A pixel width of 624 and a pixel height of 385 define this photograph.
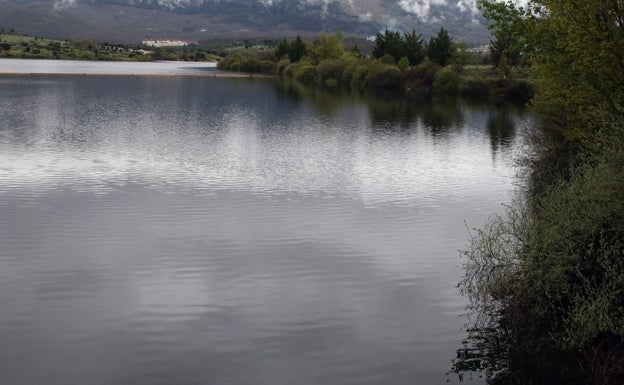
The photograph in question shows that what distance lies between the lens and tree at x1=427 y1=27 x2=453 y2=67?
17588 cm

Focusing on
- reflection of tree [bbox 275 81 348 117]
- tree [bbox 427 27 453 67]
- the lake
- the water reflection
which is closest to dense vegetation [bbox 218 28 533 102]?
tree [bbox 427 27 453 67]

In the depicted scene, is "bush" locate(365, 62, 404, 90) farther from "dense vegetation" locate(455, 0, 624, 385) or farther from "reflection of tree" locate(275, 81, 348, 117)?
"dense vegetation" locate(455, 0, 624, 385)

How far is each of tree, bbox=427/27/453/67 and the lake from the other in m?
95.5

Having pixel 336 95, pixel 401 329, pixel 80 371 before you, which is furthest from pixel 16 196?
pixel 336 95

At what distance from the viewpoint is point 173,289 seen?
33.1 metres

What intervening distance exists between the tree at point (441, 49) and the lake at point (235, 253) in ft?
313

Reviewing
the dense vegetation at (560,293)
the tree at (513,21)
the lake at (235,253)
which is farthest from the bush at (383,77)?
the dense vegetation at (560,293)

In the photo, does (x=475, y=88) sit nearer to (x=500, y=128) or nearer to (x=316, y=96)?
(x=316, y=96)

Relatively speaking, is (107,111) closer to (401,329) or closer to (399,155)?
(399,155)

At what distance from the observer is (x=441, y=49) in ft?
579

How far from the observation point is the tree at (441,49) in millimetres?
175875

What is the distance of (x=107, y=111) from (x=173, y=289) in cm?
8009

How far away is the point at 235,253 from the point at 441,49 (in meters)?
147

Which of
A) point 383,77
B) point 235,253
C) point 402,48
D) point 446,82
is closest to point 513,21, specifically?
point 235,253
